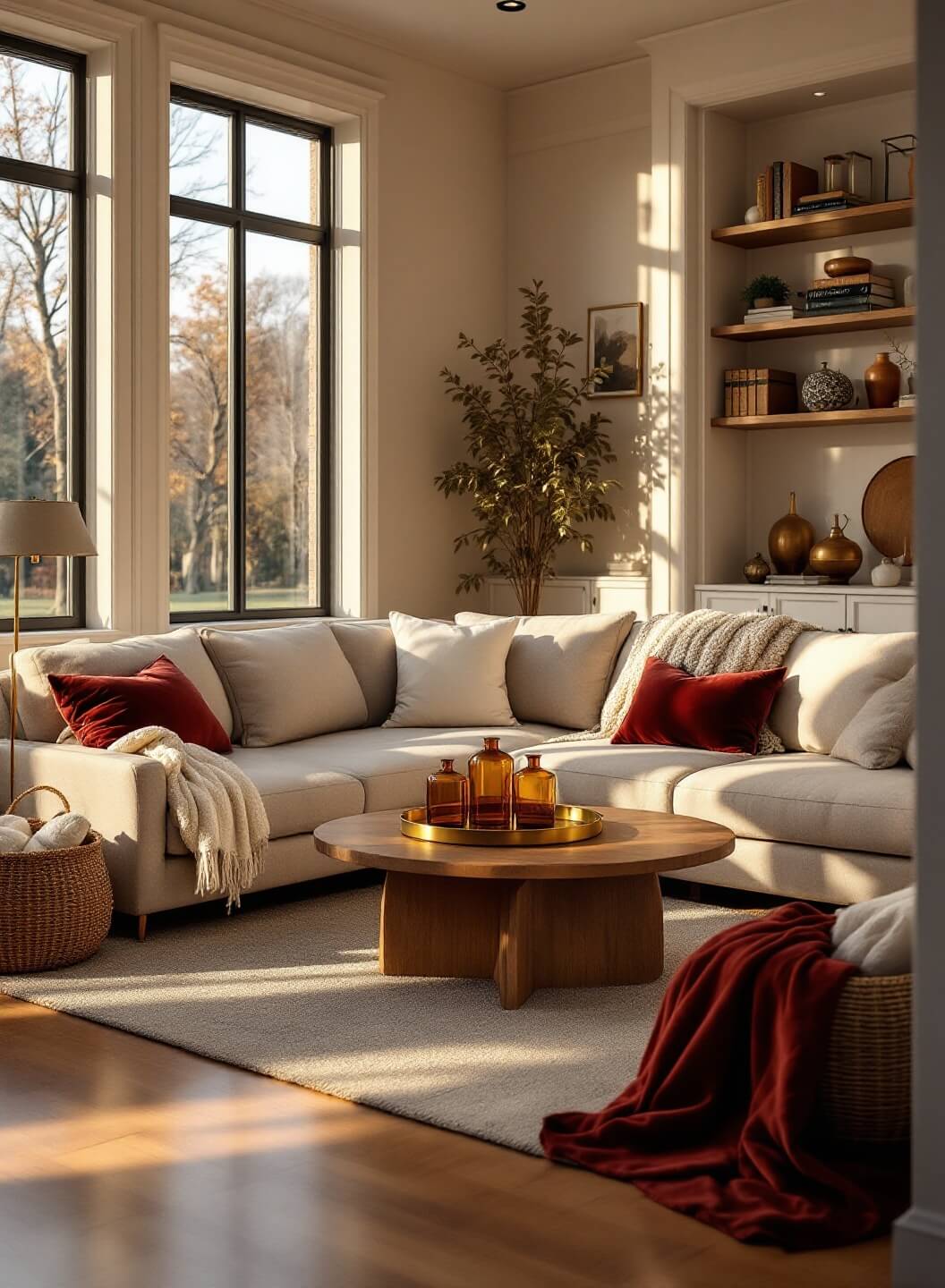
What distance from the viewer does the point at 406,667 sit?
587cm

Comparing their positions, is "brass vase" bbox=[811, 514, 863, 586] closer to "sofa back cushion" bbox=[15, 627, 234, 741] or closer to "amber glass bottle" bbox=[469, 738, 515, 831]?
"sofa back cushion" bbox=[15, 627, 234, 741]

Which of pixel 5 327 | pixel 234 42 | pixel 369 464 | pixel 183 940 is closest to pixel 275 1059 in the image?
pixel 183 940


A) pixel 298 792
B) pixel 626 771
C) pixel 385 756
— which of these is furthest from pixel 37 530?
pixel 626 771

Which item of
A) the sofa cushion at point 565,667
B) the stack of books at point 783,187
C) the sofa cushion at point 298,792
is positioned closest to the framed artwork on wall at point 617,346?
the stack of books at point 783,187

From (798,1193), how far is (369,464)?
493 cm

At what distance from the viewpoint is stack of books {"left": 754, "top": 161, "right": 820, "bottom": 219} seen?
6.58 metres

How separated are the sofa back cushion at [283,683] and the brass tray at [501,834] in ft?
4.92

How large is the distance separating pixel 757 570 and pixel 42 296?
10.8ft

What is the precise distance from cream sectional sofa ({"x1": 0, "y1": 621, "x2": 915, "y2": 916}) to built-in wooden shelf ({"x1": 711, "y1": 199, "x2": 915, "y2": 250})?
219 centimetres

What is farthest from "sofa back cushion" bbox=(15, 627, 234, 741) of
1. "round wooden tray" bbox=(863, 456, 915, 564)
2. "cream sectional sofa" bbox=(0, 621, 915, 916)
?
"round wooden tray" bbox=(863, 456, 915, 564)

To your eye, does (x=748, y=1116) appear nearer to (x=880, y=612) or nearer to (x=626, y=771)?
(x=626, y=771)

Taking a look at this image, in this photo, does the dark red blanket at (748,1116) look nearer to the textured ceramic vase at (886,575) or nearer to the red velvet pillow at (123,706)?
the red velvet pillow at (123,706)

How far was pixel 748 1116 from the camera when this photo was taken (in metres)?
2.65

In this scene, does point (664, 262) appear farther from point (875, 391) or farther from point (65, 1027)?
point (65, 1027)
